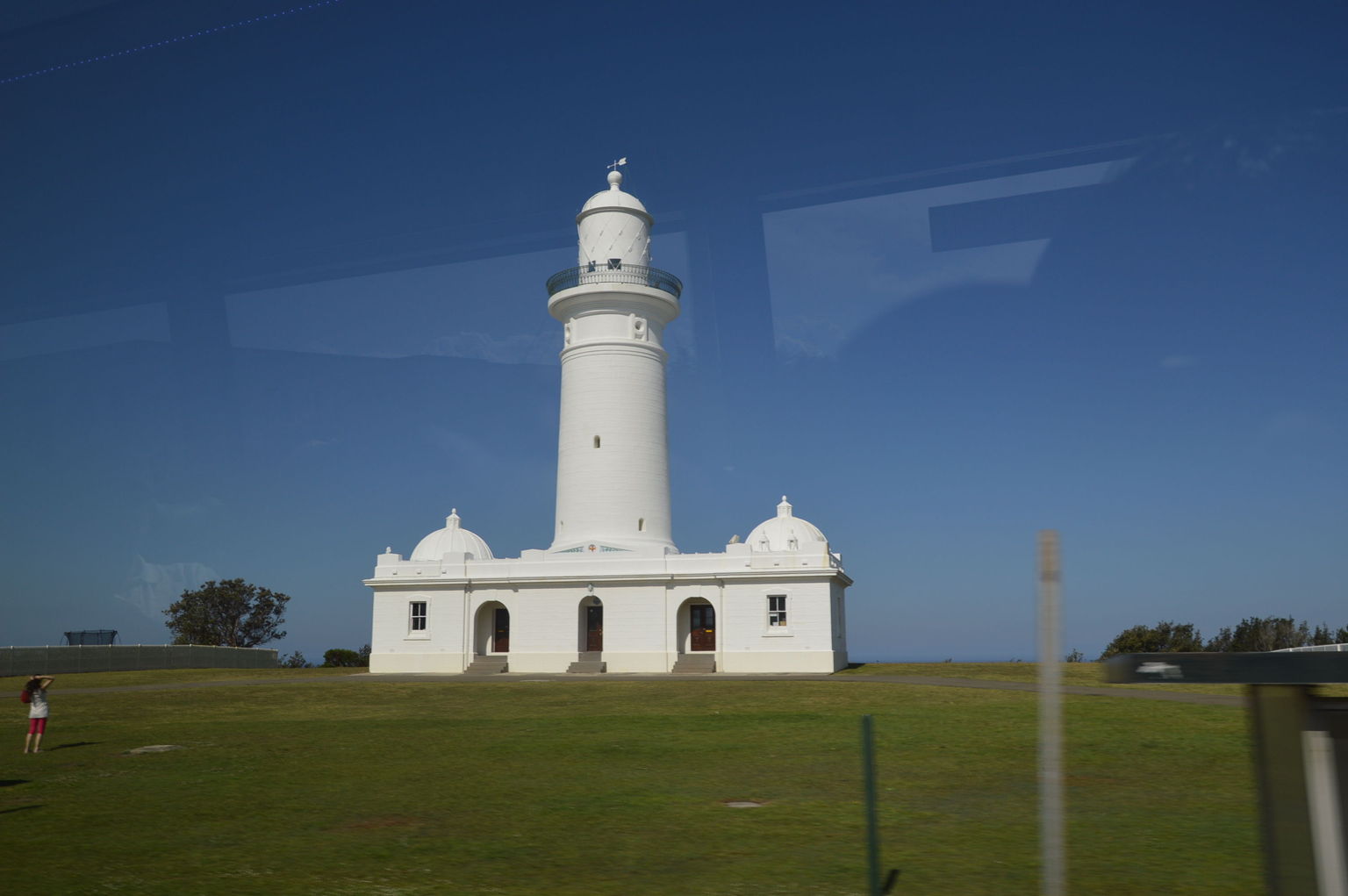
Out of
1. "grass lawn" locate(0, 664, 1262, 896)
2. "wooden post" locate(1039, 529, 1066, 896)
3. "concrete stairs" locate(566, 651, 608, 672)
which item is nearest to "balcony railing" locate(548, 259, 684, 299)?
"concrete stairs" locate(566, 651, 608, 672)

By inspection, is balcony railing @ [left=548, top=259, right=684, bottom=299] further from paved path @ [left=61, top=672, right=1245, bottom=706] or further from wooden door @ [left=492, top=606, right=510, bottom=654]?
paved path @ [left=61, top=672, right=1245, bottom=706]

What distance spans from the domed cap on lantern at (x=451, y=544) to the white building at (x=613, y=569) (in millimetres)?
67

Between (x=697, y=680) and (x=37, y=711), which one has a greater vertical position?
(x=37, y=711)

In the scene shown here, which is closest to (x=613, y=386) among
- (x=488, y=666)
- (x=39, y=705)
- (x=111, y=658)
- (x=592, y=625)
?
(x=592, y=625)

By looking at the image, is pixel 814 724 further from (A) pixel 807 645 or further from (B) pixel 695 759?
(A) pixel 807 645

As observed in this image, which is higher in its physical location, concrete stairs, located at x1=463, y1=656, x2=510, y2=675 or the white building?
the white building

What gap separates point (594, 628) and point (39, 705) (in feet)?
73.2

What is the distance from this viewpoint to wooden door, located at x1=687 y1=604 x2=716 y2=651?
35.5m

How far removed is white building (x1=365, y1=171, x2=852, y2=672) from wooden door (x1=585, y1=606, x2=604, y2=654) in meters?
0.05

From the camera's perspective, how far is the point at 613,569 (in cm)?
3528

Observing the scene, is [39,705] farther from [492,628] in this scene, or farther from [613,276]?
[613,276]

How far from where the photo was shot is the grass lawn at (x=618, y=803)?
7727 millimetres

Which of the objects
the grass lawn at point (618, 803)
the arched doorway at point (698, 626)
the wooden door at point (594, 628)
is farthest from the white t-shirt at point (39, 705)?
the arched doorway at point (698, 626)

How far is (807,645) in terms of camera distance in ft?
109
